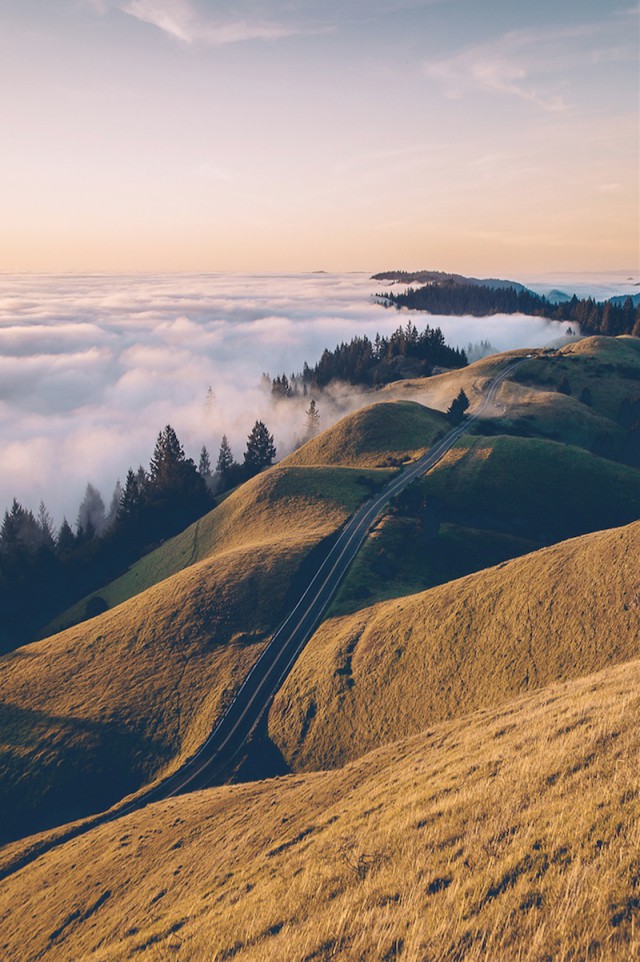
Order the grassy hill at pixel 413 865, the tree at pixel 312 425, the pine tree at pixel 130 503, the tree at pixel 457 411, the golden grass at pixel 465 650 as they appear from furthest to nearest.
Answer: the tree at pixel 312 425, the tree at pixel 457 411, the pine tree at pixel 130 503, the golden grass at pixel 465 650, the grassy hill at pixel 413 865

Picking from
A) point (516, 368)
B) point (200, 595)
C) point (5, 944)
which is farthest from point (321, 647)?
point (516, 368)

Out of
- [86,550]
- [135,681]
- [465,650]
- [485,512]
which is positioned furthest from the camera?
[86,550]

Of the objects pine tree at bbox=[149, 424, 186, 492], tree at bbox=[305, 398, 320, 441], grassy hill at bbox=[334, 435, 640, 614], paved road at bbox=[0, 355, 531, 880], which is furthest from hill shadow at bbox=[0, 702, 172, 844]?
tree at bbox=[305, 398, 320, 441]

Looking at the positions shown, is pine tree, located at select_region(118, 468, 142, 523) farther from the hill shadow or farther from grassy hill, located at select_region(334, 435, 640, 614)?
the hill shadow

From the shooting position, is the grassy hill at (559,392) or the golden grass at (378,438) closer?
the golden grass at (378,438)

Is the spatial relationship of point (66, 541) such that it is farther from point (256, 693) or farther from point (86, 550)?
point (256, 693)

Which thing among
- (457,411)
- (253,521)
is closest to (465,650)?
(253,521)

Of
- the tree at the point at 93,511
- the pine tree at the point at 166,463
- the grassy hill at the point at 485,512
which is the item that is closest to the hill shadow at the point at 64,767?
the grassy hill at the point at 485,512

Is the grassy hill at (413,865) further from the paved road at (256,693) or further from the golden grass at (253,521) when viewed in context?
the golden grass at (253,521)
